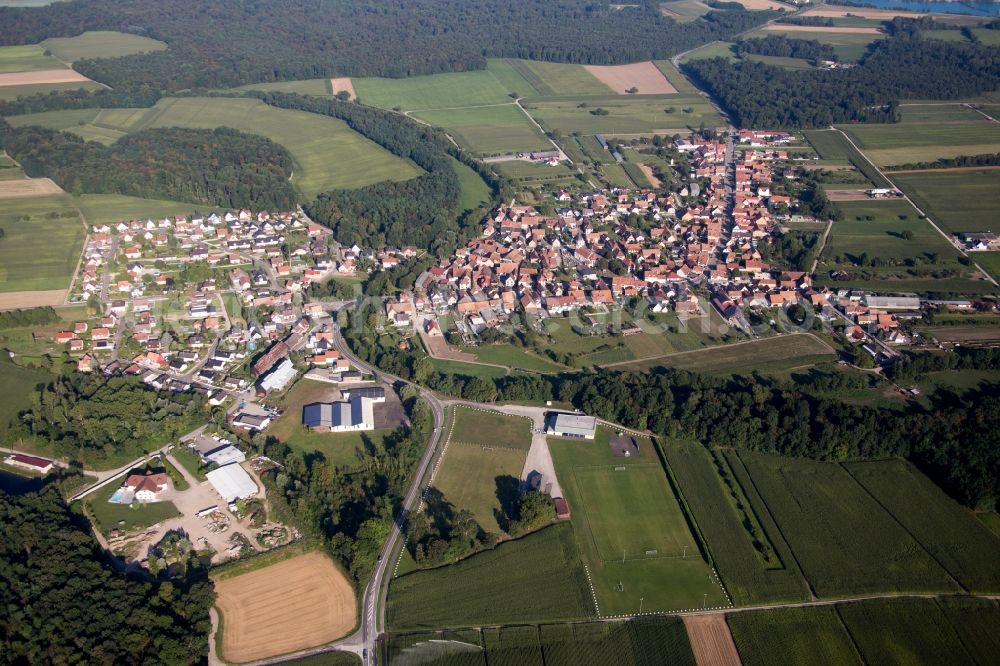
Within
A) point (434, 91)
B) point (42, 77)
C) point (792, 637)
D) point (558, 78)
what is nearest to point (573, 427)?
point (792, 637)

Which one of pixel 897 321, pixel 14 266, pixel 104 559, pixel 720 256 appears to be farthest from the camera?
pixel 720 256

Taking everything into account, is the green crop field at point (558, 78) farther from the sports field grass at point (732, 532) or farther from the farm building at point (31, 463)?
the farm building at point (31, 463)

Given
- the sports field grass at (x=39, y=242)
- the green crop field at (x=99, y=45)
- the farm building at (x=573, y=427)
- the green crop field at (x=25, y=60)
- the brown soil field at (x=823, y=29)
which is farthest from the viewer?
the brown soil field at (x=823, y=29)

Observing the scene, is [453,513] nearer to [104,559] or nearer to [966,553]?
[104,559]

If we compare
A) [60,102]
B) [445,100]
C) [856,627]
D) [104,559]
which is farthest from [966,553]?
[60,102]

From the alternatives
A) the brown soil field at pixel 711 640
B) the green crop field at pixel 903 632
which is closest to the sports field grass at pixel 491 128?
the brown soil field at pixel 711 640
